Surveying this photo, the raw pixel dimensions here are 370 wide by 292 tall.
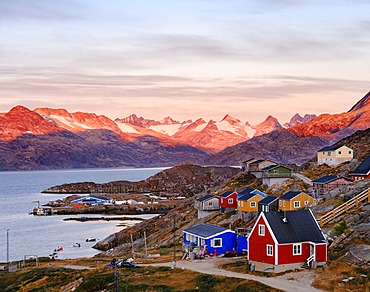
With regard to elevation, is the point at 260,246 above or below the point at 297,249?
above

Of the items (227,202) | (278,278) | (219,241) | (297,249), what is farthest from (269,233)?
Result: (227,202)

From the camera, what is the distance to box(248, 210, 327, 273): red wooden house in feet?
180

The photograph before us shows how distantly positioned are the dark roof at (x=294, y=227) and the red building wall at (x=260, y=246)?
2.76 feet

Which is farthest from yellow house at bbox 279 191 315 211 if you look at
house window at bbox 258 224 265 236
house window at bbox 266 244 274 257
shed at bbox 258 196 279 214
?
house window at bbox 266 244 274 257

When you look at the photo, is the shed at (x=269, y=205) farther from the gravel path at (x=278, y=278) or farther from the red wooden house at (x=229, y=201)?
the red wooden house at (x=229, y=201)

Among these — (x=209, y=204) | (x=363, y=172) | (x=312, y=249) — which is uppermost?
(x=363, y=172)

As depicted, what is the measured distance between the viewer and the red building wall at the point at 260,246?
55.3 metres

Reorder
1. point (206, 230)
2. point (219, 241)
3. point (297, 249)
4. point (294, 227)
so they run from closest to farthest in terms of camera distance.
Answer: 1. point (297, 249)
2. point (294, 227)
3. point (219, 241)
4. point (206, 230)

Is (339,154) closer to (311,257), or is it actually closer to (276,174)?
(276,174)

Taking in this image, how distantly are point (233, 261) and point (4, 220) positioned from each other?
5446 inches

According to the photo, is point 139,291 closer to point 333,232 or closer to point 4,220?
point 333,232

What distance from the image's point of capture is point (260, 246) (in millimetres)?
56125

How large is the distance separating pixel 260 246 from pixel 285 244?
2.55m

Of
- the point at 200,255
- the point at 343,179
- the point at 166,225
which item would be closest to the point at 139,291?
the point at 200,255
